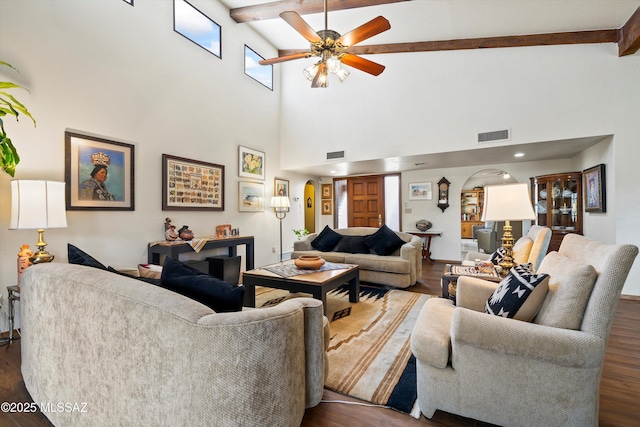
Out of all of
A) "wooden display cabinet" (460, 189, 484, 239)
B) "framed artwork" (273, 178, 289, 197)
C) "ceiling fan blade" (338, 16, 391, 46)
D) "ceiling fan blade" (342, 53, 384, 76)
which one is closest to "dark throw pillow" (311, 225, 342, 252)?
"framed artwork" (273, 178, 289, 197)

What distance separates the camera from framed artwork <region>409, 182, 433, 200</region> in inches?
254

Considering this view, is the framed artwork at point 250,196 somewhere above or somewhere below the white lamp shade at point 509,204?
above

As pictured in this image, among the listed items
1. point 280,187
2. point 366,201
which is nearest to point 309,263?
point 280,187

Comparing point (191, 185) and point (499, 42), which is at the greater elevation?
point (499, 42)

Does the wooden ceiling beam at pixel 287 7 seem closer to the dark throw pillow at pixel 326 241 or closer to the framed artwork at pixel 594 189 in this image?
the dark throw pillow at pixel 326 241

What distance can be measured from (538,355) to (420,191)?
557cm

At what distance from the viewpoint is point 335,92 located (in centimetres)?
567

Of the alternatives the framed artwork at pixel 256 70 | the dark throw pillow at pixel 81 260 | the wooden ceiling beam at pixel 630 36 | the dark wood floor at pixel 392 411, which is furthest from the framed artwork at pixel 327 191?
the dark throw pillow at pixel 81 260

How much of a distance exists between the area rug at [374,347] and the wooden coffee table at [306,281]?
310mm

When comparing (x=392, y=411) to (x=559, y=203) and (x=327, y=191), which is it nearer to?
(x=559, y=203)

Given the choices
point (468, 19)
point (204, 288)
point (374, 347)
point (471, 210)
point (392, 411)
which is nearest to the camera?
point (204, 288)

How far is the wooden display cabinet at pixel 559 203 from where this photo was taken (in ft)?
15.2

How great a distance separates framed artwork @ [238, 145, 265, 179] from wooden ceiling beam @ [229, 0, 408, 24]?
2.22 meters

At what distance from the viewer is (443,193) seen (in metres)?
6.25
